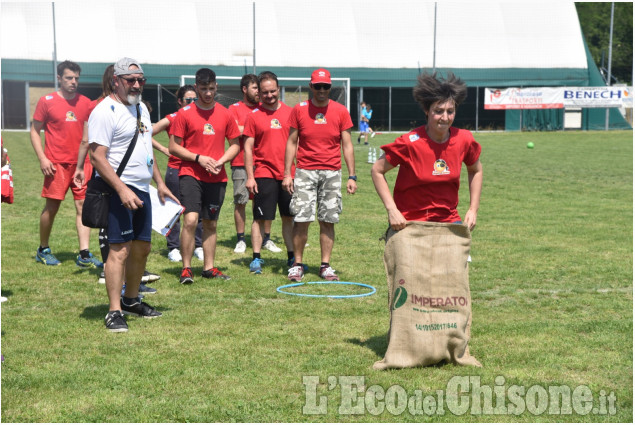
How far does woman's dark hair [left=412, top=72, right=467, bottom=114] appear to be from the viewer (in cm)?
550

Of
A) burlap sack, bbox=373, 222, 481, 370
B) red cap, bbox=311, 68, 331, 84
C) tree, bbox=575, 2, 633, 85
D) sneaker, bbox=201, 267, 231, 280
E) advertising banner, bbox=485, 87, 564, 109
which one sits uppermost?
tree, bbox=575, 2, 633, 85

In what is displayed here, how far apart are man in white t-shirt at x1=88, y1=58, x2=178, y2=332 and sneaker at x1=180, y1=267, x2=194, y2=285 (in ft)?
5.15

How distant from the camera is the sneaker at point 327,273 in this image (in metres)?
8.48

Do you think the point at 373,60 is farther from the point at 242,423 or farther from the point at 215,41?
the point at 242,423

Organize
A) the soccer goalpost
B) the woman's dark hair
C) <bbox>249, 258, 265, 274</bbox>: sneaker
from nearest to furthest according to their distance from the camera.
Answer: the woman's dark hair → <bbox>249, 258, 265, 274</bbox>: sneaker → the soccer goalpost

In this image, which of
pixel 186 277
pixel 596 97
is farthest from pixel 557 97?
pixel 186 277

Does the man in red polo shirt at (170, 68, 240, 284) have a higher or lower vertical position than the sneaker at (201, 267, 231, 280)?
higher

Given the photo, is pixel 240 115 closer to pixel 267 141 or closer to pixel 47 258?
pixel 267 141

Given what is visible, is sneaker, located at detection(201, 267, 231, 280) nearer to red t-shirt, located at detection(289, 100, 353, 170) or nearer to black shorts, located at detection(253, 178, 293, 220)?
black shorts, located at detection(253, 178, 293, 220)

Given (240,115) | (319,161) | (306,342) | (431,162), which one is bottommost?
(306,342)

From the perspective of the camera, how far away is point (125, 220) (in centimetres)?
649

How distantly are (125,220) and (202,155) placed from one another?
193 centimetres

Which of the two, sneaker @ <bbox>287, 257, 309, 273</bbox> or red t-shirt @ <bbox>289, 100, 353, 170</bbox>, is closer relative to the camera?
red t-shirt @ <bbox>289, 100, 353, 170</bbox>

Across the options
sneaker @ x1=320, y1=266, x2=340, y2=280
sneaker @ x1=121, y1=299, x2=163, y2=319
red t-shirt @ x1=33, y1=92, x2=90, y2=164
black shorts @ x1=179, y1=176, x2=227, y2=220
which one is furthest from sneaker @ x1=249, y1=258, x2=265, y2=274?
red t-shirt @ x1=33, y1=92, x2=90, y2=164
